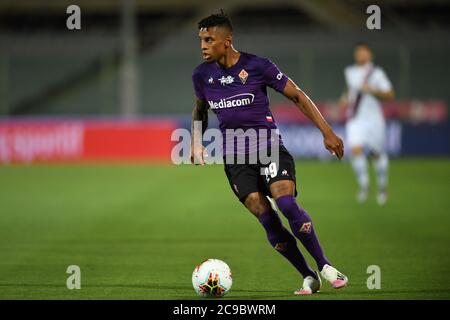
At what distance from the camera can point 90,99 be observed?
33.6 metres

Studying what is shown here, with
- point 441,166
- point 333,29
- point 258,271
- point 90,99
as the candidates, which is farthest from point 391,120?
point 258,271

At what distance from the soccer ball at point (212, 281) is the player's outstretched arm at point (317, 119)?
140cm

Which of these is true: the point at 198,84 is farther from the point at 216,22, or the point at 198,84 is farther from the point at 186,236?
the point at 186,236

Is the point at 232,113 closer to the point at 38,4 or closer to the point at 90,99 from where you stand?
the point at 90,99

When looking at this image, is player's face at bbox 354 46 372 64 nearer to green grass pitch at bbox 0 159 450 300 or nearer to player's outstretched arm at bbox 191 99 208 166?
green grass pitch at bbox 0 159 450 300

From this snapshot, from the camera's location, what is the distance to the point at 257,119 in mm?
8109

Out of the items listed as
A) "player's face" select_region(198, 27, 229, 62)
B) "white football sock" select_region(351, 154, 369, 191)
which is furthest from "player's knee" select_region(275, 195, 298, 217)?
"white football sock" select_region(351, 154, 369, 191)

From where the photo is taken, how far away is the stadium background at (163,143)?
10.3 meters

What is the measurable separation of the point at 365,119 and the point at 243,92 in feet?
29.9

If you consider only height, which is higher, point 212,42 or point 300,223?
point 212,42

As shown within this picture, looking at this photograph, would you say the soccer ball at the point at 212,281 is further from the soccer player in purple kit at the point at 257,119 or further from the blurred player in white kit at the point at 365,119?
the blurred player in white kit at the point at 365,119

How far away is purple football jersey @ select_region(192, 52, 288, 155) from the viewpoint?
26.3 feet

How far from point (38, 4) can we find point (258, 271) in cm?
2774

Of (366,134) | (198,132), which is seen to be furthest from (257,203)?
(366,134)
